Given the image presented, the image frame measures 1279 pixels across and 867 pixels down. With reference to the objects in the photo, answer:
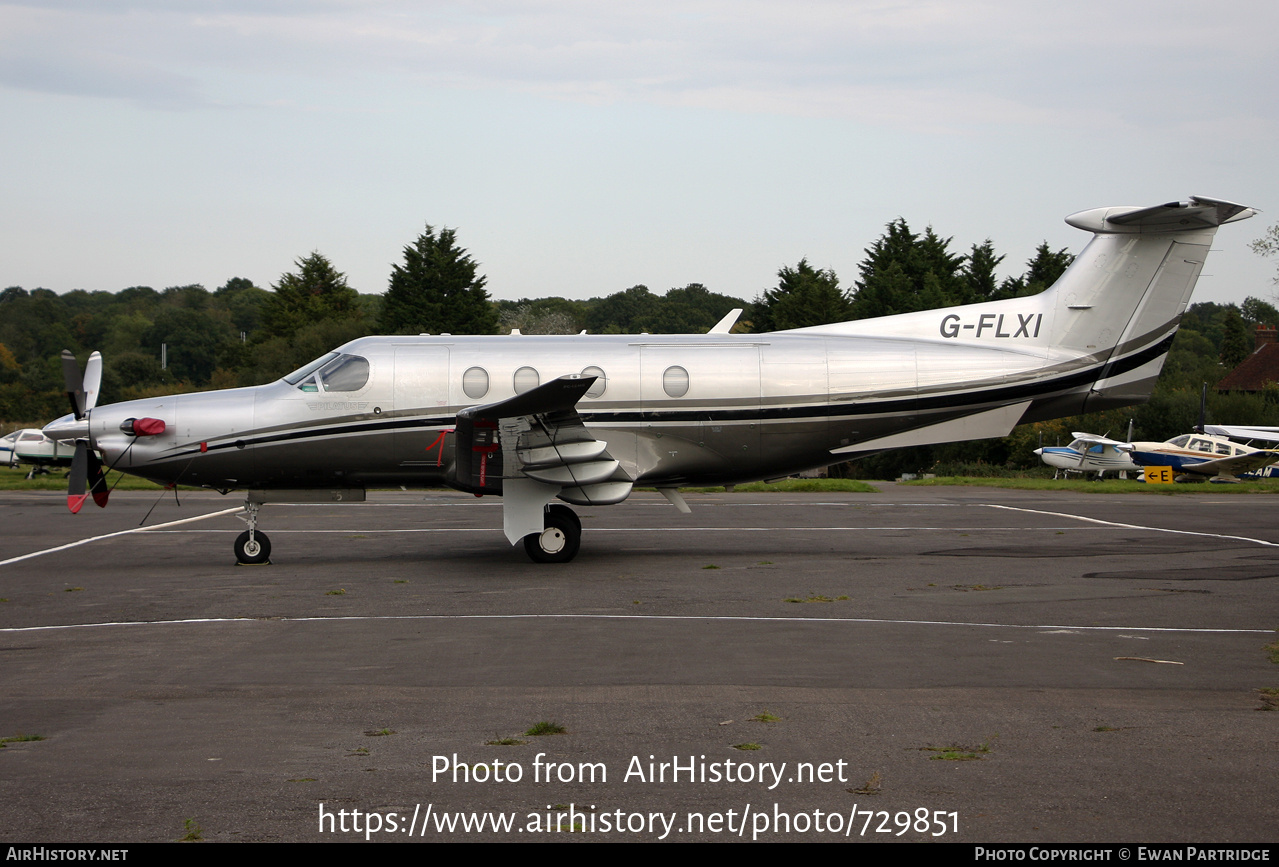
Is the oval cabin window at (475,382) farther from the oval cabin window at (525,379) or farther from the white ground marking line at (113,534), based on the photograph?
the white ground marking line at (113,534)

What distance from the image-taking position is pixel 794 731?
6.16m

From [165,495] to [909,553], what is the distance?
21179mm

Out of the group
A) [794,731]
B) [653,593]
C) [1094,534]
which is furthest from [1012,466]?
[794,731]

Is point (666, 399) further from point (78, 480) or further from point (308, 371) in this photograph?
point (78, 480)

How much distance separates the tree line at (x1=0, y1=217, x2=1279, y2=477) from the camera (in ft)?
184

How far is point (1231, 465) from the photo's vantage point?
139 ft

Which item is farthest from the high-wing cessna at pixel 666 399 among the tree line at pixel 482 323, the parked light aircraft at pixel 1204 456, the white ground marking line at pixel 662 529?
the parked light aircraft at pixel 1204 456

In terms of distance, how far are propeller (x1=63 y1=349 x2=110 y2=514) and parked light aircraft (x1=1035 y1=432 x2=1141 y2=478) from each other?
40.3m

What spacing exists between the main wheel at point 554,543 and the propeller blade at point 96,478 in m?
6.07

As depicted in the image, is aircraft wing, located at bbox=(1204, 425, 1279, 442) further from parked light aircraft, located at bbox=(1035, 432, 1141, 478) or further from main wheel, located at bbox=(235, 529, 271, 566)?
main wheel, located at bbox=(235, 529, 271, 566)

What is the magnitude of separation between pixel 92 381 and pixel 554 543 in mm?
7100

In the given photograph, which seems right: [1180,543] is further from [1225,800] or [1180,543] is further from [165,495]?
[165,495]

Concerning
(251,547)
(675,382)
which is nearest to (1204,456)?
(675,382)

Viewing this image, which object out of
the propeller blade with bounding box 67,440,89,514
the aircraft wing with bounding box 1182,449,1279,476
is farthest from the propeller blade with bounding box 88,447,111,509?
the aircraft wing with bounding box 1182,449,1279,476
